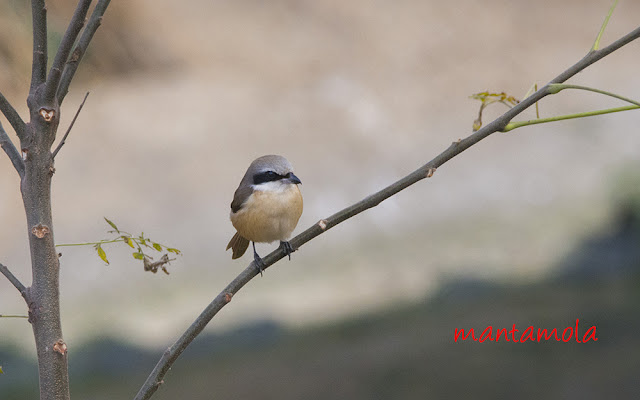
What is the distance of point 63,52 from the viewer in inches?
34.4

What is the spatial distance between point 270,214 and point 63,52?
1.03 metres

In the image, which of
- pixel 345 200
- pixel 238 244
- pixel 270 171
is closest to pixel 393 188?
pixel 270 171

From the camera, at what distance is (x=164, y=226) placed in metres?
5.51

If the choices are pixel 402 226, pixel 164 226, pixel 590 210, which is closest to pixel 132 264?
pixel 164 226

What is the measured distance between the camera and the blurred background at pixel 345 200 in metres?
4.70

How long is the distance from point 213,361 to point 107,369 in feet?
2.15

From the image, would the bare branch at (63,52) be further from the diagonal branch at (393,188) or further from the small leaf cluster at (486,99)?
the small leaf cluster at (486,99)

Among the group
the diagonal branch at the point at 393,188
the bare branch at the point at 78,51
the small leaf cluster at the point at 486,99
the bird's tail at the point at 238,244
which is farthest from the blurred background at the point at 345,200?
the bare branch at the point at 78,51

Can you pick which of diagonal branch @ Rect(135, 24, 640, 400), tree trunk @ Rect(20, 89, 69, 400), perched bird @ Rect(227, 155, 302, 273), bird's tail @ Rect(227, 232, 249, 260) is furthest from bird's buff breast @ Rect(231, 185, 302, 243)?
tree trunk @ Rect(20, 89, 69, 400)

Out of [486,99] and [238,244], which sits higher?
[238,244]

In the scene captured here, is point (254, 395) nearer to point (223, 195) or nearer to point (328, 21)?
point (223, 195)

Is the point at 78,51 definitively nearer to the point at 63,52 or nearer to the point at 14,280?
the point at 63,52

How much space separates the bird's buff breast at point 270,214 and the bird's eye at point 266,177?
29 mm

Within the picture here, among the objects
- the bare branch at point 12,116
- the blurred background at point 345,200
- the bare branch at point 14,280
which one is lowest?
the bare branch at point 14,280
